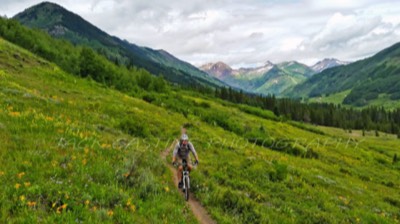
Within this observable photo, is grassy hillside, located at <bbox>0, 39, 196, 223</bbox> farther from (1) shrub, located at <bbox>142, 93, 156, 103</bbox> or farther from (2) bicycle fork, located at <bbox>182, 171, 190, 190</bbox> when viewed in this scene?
(1) shrub, located at <bbox>142, 93, 156, 103</bbox>

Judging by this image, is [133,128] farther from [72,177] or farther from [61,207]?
[61,207]

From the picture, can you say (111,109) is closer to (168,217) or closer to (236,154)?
(236,154)

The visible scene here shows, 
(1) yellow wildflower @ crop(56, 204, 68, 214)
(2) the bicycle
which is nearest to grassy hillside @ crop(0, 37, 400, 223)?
(1) yellow wildflower @ crop(56, 204, 68, 214)

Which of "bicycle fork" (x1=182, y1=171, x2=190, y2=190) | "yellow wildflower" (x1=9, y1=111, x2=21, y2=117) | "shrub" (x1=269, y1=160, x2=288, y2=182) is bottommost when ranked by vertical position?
"shrub" (x1=269, y1=160, x2=288, y2=182)

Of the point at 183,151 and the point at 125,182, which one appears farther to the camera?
the point at 183,151

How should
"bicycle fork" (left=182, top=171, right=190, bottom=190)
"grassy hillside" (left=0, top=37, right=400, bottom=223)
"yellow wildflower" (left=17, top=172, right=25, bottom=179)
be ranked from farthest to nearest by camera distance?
1. "bicycle fork" (left=182, top=171, right=190, bottom=190)
2. "yellow wildflower" (left=17, top=172, right=25, bottom=179)
3. "grassy hillside" (left=0, top=37, right=400, bottom=223)

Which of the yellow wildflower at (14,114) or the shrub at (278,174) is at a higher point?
the yellow wildflower at (14,114)

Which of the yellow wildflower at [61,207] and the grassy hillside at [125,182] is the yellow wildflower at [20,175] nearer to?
the grassy hillside at [125,182]

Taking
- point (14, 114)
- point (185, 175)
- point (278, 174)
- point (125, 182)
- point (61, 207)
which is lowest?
point (278, 174)

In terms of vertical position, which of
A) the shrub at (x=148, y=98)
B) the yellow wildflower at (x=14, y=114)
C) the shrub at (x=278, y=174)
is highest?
the yellow wildflower at (x=14, y=114)

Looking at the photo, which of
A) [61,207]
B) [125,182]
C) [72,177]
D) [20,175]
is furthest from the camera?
[125,182]

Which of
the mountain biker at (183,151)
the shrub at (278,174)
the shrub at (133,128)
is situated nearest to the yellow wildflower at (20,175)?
the mountain biker at (183,151)

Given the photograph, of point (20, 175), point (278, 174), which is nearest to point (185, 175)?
point (20, 175)

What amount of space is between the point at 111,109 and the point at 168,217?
2167cm
